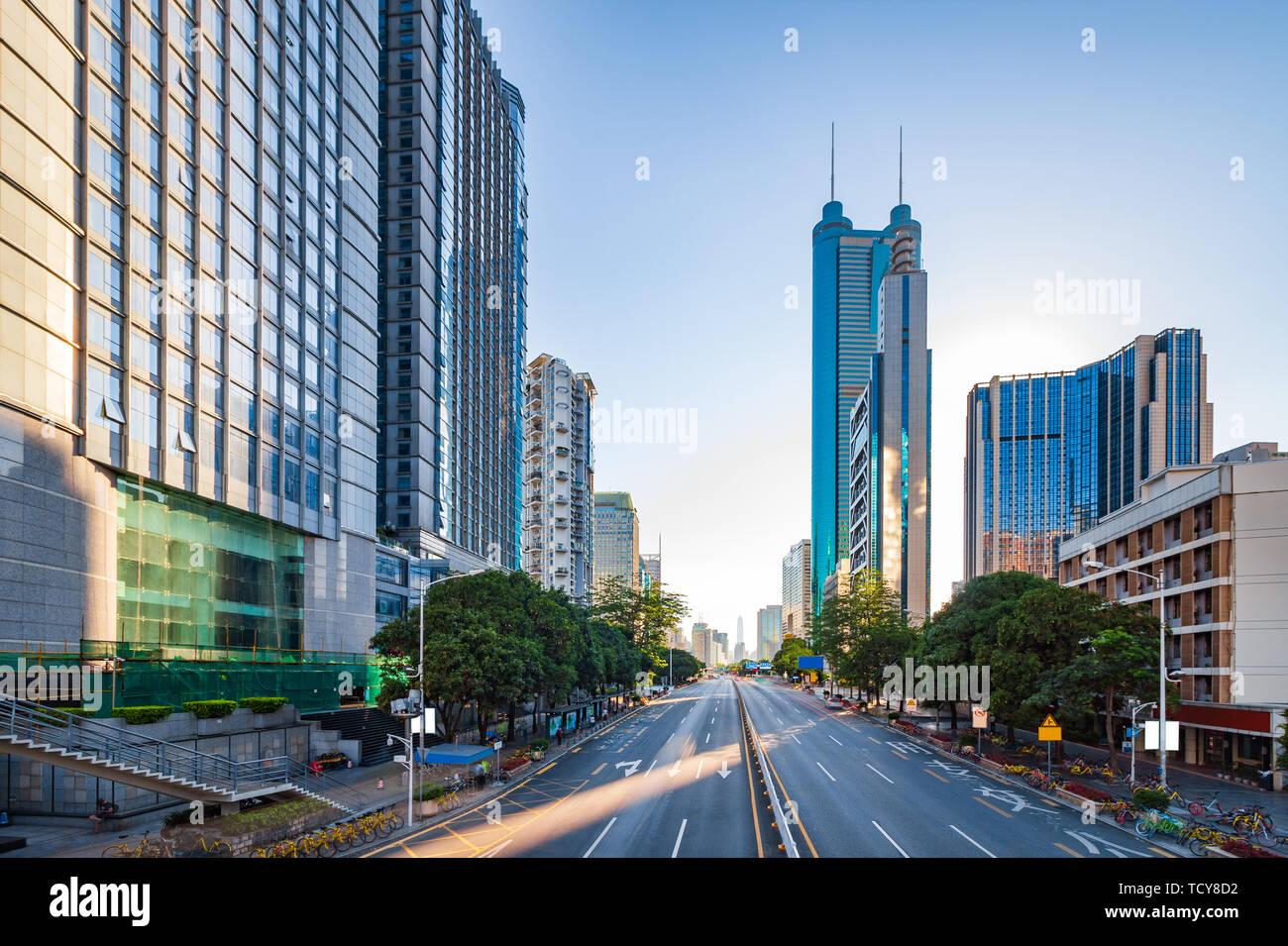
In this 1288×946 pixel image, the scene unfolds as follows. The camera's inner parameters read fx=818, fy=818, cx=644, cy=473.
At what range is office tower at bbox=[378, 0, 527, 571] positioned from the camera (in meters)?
82.7

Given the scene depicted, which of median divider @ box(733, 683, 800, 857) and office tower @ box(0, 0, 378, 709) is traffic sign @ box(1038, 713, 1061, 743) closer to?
median divider @ box(733, 683, 800, 857)

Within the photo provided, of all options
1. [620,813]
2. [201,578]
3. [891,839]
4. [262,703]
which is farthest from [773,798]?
[201,578]

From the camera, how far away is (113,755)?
26109 millimetres

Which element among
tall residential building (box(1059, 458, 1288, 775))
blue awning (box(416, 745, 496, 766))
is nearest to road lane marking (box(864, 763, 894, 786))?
tall residential building (box(1059, 458, 1288, 775))

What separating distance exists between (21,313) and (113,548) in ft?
38.6

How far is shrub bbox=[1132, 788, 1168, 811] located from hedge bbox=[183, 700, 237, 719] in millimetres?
36897

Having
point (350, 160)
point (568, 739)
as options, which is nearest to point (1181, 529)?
point (568, 739)

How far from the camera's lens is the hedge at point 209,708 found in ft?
111

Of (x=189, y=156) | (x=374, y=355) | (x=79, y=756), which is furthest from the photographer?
(x=374, y=355)

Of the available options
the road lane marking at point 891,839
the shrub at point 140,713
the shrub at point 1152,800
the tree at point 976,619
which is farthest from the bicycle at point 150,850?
the tree at point 976,619

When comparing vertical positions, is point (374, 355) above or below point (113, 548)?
above

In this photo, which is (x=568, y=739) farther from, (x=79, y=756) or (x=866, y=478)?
(x=866, y=478)

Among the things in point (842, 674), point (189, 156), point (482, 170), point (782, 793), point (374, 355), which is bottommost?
point (842, 674)

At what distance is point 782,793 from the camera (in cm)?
3603
